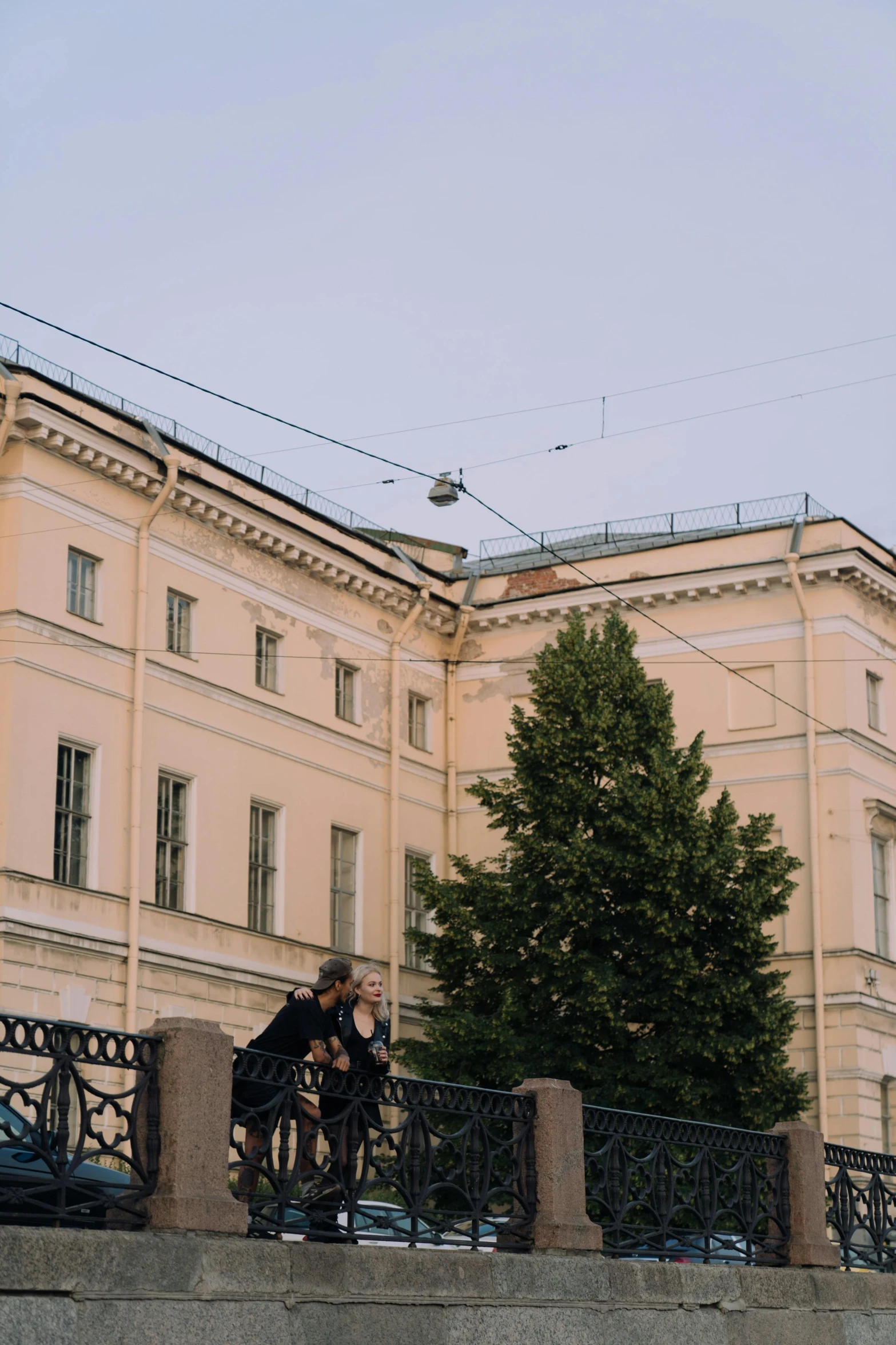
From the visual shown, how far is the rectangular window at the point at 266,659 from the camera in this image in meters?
29.7

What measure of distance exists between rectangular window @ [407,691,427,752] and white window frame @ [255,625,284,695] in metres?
3.83

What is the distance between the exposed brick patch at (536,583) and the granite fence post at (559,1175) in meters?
23.6

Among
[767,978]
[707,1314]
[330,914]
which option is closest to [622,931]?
[767,978]

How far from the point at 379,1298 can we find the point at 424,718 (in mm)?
25517

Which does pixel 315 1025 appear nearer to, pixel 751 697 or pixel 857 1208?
pixel 857 1208

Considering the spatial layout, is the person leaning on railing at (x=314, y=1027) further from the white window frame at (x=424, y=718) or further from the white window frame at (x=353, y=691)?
the white window frame at (x=424, y=718)

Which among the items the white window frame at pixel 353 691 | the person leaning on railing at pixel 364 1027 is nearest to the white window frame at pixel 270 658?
the white window frame at pixel 353 691

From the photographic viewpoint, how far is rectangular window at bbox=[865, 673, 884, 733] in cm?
3219

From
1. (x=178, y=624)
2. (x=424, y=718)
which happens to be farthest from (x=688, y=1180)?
(x=424, y=718)

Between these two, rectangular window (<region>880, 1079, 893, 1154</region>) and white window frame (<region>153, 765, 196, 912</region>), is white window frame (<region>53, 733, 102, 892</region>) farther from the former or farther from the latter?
rectangular window (<region>880, 1079, 893, 1154</region>)

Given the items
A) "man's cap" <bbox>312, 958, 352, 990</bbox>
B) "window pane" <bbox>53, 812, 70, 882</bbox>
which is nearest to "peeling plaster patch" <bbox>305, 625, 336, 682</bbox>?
"window pane" <bbox>53, 812, 70, 882</bbox>

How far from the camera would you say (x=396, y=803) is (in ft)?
106

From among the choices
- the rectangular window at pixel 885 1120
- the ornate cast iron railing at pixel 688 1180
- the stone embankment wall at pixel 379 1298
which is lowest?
the stone embankment wall at pixel 379 1298

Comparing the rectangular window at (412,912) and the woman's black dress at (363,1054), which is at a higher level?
the rectangular window at (412,912)
